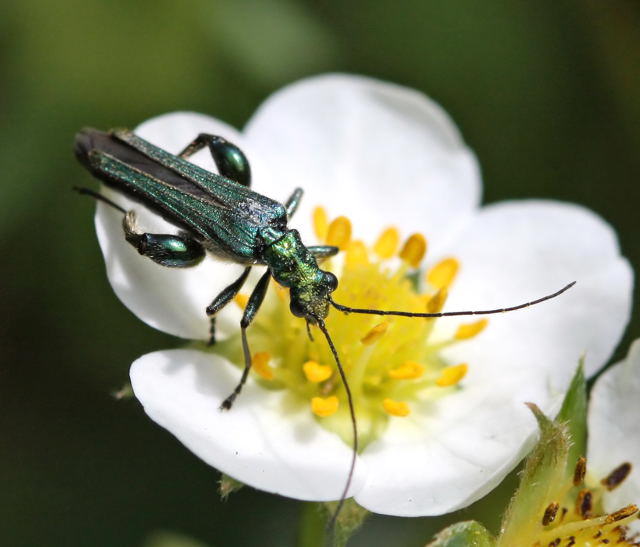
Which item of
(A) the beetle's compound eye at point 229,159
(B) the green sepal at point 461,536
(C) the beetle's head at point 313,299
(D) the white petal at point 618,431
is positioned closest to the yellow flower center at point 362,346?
(C) the beetle's head at point 313,299

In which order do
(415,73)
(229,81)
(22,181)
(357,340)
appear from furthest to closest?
1. (415,73)
2. (229,81)
3. (22,181)
4. (357,340)

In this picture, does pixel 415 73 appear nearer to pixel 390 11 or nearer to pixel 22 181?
pixel 390 11

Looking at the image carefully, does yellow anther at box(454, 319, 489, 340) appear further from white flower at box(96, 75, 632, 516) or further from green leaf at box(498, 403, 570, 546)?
green leaf at box(498, 403, 570, 546)

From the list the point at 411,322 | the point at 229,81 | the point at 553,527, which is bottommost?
the point at 553,527

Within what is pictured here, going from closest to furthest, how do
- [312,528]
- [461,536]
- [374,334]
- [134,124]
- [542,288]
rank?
[461,536] < [312,528] < [374,334] < [542,288] < [134,124]

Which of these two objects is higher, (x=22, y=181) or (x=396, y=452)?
(x=22, y=181)

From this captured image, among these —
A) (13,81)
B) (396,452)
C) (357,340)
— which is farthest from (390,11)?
(396,452)

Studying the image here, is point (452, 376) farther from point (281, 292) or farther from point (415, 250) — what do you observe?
point (281, 292)

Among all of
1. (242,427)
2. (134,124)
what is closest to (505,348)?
(242,427)
